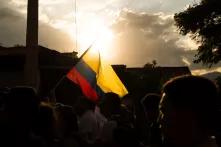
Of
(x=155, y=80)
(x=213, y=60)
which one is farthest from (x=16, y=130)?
(x=155, y=80)

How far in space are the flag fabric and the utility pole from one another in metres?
7.39

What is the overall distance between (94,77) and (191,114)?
563 centimetres

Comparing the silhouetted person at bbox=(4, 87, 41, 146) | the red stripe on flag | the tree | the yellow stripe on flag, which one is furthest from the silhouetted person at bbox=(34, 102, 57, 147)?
the tree

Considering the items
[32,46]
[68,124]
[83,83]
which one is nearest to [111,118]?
[68,124]

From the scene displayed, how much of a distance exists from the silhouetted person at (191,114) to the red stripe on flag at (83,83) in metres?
4.76

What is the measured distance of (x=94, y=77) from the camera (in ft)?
26.6

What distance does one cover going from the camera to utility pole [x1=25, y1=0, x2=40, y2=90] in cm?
1594

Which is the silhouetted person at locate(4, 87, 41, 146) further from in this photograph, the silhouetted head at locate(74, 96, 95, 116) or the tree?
the tree

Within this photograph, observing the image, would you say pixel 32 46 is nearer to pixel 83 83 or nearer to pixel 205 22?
pixel 83 83

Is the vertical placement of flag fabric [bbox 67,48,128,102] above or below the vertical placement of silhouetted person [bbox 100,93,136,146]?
above

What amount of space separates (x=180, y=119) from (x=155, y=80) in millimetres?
50663

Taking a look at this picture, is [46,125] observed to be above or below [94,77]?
below

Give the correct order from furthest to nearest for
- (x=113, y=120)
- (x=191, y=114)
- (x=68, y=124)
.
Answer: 1. (x=113, y=120)
2. (x=68, y=124)
3. (x=191, y=114)

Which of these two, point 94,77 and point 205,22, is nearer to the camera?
point 94,77
